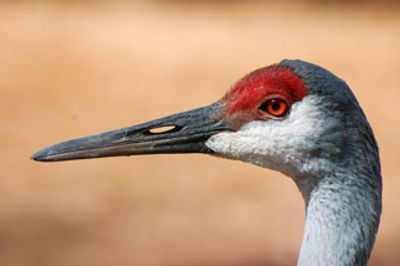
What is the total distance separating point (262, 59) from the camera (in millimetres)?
16844

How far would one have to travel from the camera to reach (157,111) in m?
14.6

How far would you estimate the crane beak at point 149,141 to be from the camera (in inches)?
204

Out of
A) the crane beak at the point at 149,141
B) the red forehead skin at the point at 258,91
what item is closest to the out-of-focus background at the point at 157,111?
the crane beak at the point at 149,141

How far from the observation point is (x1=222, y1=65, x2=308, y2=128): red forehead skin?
4.98m

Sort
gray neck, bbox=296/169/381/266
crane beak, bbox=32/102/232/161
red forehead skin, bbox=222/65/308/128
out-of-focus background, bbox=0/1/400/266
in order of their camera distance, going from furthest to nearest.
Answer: out-of-focus background, bbox=0/1/400/266 < crane beak, bbox=32/102/232/161 < red forehead skin, bbox=222/65/308/128 < gray neck, bbox=296/169/381/266

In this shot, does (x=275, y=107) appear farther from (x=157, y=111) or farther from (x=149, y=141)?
(x=157, y=111)

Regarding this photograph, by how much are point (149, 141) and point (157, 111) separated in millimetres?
9394

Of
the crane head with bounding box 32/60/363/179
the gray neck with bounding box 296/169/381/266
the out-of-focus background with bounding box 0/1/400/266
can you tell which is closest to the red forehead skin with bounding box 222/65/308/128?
the crane head with bounding box 32/60/363/179

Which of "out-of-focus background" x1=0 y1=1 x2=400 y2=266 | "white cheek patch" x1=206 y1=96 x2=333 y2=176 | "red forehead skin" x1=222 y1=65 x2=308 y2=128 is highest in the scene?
"out-of-focus background" x1=0 y1=1 x2=400 y2=266

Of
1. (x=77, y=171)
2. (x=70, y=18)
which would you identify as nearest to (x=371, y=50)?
(x=70, y=18)

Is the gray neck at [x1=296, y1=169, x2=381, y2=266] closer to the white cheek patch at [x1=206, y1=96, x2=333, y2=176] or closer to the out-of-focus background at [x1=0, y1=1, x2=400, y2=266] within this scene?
the white cheek patch at [x1=206, y1=96, x2=333, y2=176]

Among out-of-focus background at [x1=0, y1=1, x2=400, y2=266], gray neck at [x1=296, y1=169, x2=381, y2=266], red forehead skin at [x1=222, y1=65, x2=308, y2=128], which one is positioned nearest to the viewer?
gray neck at [x1=296, y1=169, x2=381, y2=266]

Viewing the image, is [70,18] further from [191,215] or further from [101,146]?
[101,146]

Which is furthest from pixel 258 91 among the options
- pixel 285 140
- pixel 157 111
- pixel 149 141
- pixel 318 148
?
pixel 157 111
